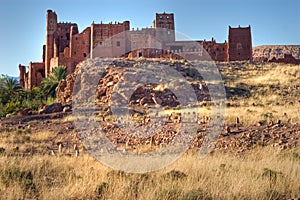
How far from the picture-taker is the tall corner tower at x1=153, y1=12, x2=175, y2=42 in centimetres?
3819

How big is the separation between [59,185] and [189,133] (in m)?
8.70

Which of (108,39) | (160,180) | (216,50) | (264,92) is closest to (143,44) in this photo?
(108,39)

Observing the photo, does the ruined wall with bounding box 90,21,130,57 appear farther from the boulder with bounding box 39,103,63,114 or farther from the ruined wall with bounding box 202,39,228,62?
the boulder with bounding box 39,103,63,114

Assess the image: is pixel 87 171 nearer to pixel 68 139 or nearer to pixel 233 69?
pixel 68 139

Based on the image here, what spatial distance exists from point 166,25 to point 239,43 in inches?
275

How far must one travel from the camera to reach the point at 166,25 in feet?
130

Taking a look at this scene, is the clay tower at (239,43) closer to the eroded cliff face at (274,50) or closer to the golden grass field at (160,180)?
the golden grass field at (160,180)

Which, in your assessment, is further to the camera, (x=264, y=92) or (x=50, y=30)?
(x=50, y=30)

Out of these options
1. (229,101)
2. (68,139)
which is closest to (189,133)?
(68,139)

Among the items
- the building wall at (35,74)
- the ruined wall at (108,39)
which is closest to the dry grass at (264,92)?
the ruined wall at (108,39)

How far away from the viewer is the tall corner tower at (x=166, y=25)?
38188 millimetres

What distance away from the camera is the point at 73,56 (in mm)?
37938

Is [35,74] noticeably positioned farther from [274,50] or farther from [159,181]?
[274,50]

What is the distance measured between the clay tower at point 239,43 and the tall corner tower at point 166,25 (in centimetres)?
521
